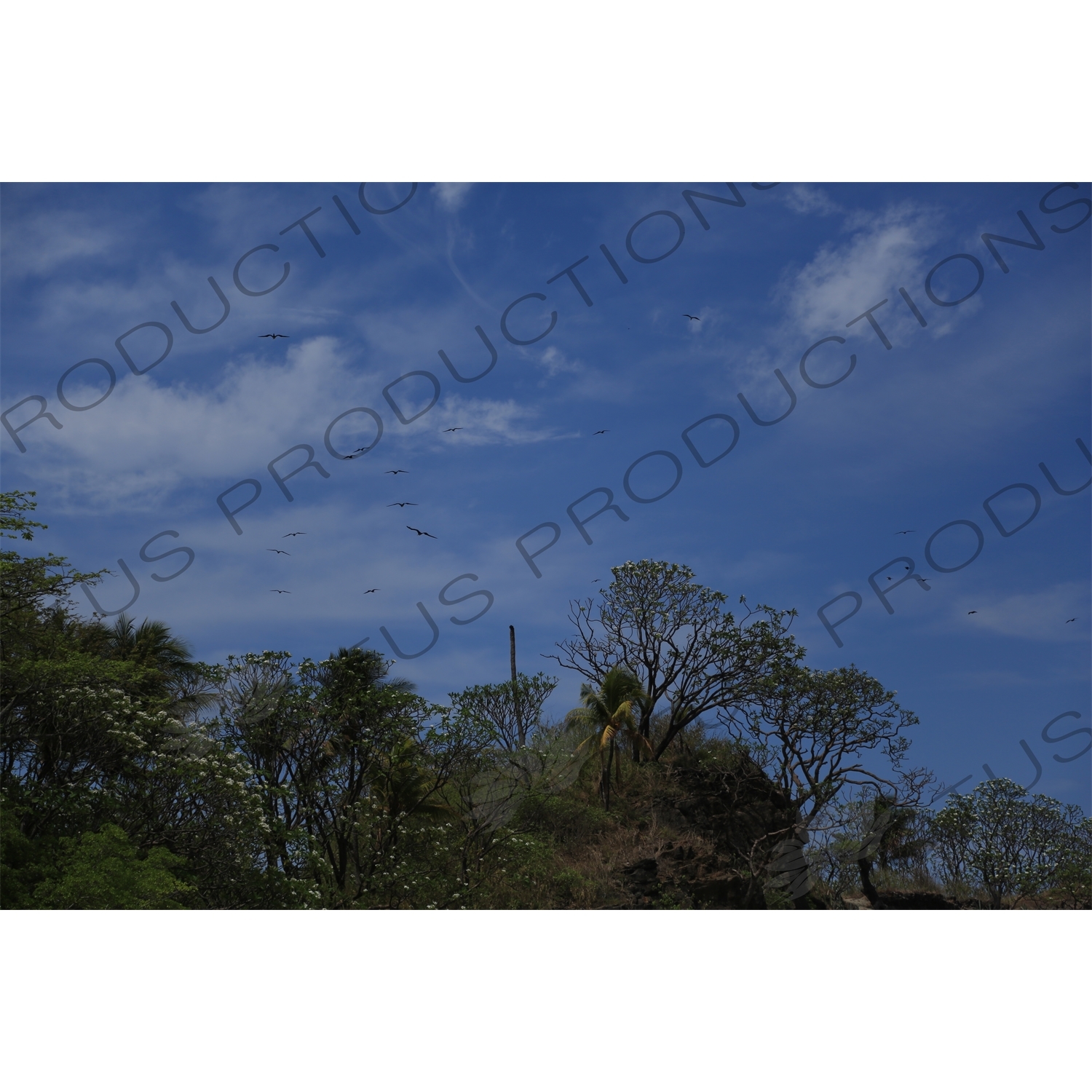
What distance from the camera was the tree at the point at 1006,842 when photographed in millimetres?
18109

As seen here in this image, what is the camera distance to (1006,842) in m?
18.6

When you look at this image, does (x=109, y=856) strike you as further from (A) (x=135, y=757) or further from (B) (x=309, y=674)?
(B) (x=309, y=674)

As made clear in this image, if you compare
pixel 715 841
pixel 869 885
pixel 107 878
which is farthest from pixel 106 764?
pixel 869 885

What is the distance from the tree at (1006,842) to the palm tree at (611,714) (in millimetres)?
7630

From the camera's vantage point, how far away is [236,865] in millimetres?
13984

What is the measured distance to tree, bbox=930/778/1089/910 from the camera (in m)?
18.1

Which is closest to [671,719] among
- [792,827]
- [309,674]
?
[792,827]

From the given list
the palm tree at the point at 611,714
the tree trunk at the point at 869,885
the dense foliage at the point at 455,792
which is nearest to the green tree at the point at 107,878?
the dense foliage at the point at 455,792

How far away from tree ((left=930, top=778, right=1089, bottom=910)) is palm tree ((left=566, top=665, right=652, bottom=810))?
7630 millimetres

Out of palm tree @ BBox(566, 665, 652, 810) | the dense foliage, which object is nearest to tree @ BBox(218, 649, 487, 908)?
the dense foliage

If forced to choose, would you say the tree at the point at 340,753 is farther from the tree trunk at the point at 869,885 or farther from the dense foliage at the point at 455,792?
the tree trunk at the point at 869,885

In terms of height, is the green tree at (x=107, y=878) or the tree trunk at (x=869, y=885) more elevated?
the green tree at (x=107, y=878)

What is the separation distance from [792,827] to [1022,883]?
4.69m

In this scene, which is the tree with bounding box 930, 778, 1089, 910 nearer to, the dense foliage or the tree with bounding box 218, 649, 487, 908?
the dense foliage
